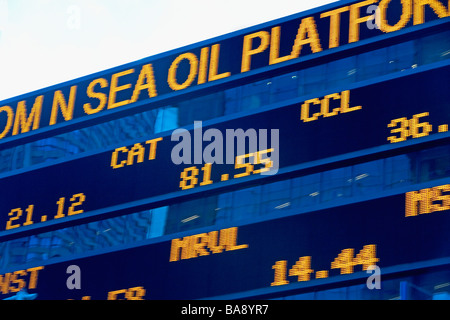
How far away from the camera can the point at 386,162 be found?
23.2m

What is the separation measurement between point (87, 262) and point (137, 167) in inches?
94.1

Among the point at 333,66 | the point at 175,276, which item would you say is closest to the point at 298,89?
the point at 333,66

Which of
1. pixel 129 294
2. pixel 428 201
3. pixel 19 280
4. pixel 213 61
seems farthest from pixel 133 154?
pixel 428 201

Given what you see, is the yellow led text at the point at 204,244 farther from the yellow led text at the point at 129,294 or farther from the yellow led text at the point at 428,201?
the yellow led text at the point at 428,201

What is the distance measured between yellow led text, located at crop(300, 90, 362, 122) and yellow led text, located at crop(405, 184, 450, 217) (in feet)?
8.61

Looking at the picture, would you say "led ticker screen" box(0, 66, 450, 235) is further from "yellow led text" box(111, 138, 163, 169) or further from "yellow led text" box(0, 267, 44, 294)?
"yellow led text" box(0, 267, 44, 294)

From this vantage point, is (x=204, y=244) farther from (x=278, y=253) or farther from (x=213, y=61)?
(x=213, y=61)

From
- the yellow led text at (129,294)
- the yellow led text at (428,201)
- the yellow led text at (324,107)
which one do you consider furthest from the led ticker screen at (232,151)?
the yellow led text at (129,294)

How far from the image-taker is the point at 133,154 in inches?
1019

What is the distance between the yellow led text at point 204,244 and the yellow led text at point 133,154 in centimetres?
260

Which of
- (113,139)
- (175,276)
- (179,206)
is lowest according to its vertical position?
(175,276)

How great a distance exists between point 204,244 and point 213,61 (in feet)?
16.0

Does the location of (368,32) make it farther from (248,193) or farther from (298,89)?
→ (248,193)

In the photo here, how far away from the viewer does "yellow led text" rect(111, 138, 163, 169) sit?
25625 mm
